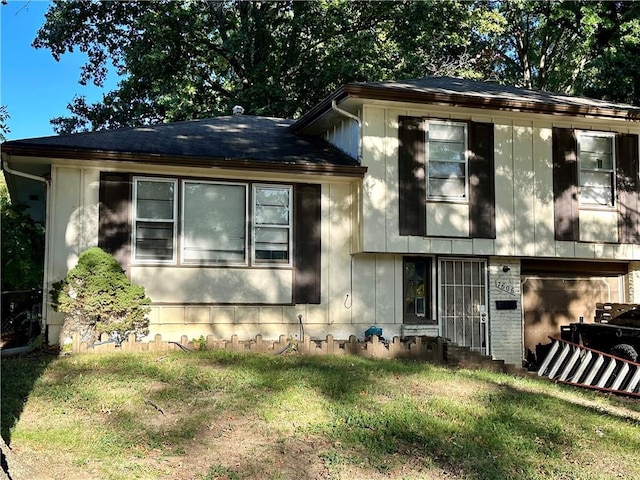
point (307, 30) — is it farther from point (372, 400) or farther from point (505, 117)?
point (372, 400)

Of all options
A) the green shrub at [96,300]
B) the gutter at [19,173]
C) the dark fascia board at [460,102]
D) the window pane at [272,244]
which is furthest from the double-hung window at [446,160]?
the gutter at [19,173]

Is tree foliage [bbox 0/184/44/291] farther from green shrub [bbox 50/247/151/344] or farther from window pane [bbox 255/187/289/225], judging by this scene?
window pane [bbox 255/187/289/225]

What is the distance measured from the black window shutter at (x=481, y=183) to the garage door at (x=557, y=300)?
1.94m

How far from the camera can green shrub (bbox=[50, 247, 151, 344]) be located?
Answer: 32.2 ft

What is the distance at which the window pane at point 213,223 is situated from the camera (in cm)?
1132

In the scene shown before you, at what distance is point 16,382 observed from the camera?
296 inches

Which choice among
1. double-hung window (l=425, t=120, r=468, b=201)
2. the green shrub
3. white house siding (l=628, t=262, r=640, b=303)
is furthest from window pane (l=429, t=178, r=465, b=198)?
the green shrub

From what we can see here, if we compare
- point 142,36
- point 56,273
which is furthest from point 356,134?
point 142,36

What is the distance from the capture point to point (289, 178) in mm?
11844

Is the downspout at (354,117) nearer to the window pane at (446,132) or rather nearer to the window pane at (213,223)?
the window pane at (446,132)

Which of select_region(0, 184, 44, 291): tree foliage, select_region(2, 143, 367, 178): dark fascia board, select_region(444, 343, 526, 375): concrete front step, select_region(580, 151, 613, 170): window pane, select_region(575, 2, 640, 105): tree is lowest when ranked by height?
select_region(444, 343, 526, 375): concrete front step

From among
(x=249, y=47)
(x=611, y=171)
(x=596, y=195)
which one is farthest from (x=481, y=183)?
(x=249, y=47)

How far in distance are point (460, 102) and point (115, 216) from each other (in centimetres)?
666

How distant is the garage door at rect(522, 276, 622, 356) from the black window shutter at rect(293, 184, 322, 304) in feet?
15.6
